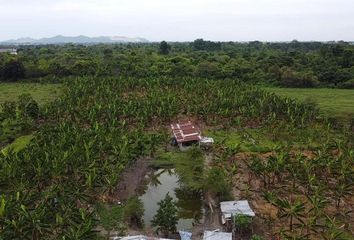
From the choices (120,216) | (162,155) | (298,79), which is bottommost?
(162,155)

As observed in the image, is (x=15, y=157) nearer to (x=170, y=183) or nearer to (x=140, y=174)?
(x=140, y=174)

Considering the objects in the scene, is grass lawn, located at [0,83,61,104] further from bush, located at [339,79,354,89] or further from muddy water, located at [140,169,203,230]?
bush, located at [339,79,354,89]

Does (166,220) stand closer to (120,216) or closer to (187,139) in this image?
(120,216)

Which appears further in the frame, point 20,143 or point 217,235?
point 20,143

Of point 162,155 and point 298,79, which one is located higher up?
point 298,79

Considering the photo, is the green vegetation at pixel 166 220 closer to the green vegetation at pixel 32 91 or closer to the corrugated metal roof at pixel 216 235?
the corrugated metal roof at pixel 216 235

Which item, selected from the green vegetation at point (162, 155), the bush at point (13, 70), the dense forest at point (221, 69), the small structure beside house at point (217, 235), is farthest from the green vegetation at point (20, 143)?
the bush at point (13, 70)

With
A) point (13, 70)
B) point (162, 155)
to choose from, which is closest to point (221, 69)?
point (13, 70)
